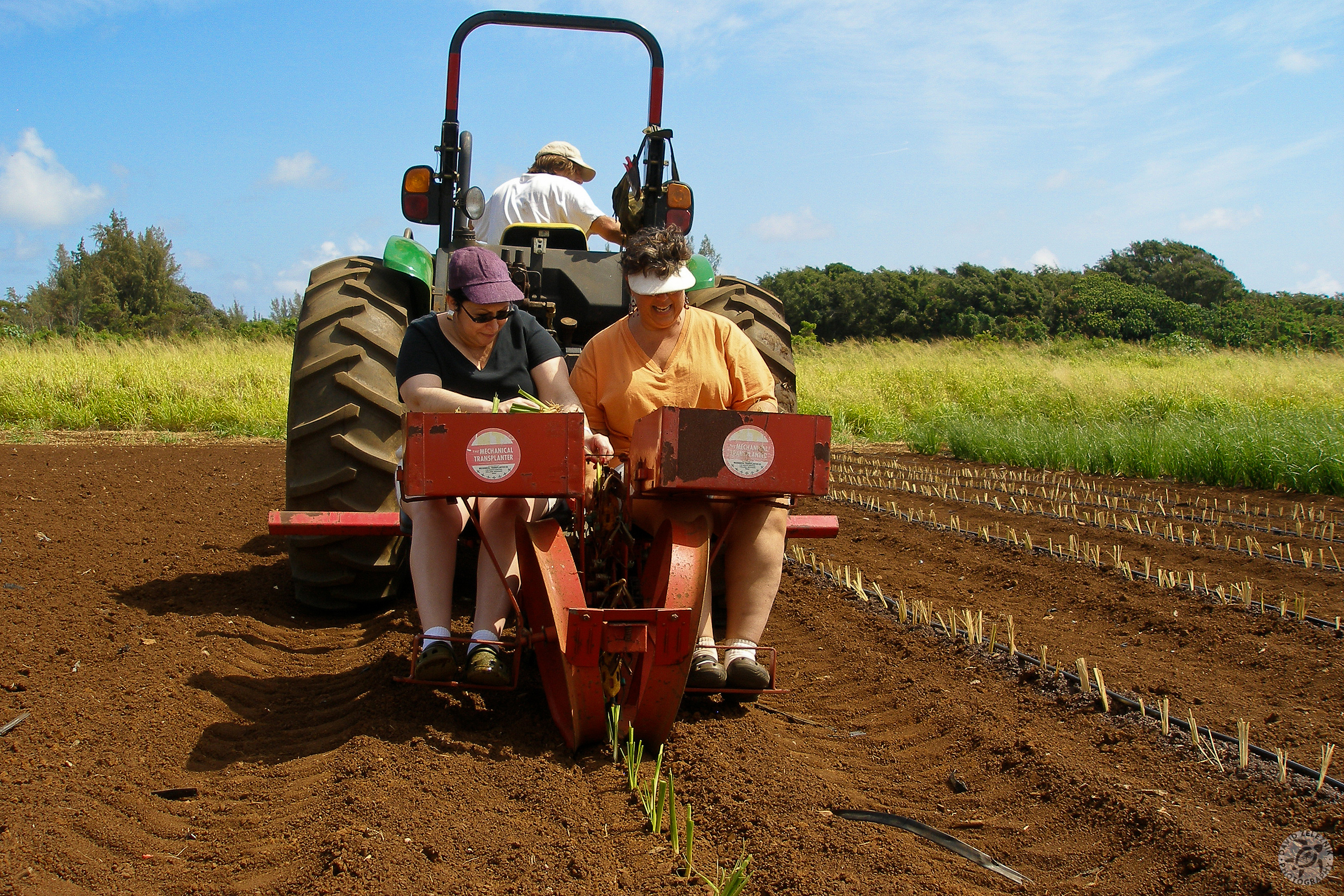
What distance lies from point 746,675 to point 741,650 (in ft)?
0.27

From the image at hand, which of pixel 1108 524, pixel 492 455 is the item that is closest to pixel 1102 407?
pixel 1108 524

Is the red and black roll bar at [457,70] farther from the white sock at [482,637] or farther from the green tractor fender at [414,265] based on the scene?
the white sock at [482,637]

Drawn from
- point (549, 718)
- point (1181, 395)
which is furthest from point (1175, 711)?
point (1181, 395)

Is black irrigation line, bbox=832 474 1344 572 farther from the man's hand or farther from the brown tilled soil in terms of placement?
the man's hand

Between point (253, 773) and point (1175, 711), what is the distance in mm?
2583

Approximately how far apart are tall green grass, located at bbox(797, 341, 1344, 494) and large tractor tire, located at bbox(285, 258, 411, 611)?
709 cm

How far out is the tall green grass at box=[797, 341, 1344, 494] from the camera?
27.6ft

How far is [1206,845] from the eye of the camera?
213 cm

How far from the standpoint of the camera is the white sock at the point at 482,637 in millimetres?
2846

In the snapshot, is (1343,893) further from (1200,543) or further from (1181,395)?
(1181,395)

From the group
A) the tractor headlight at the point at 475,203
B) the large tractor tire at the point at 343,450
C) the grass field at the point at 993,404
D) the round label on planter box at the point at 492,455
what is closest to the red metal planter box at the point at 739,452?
the round label on planter box at the point at 492,455

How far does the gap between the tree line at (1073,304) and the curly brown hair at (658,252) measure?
26051mm

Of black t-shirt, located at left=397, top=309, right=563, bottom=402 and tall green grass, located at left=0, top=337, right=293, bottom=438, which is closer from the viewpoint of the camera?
black t-shirt, located at left=397, top=309, right=563, bottom=402

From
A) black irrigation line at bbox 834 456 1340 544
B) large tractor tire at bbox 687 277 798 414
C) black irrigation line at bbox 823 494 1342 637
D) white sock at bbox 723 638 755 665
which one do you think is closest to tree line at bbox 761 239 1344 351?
black irrigation line at bbox 834 456 1340 544
